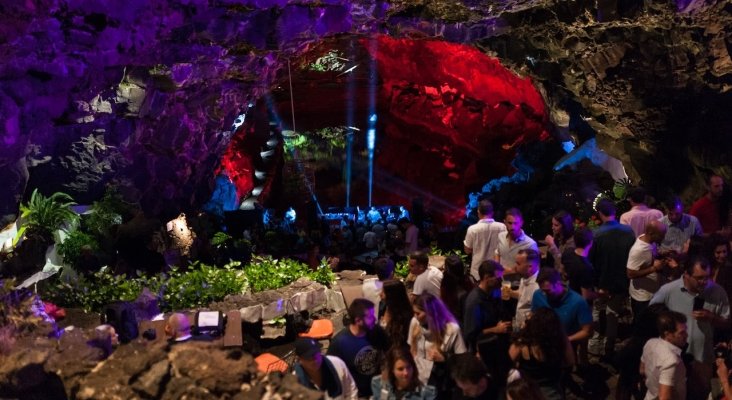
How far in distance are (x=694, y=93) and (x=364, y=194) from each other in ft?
59.8

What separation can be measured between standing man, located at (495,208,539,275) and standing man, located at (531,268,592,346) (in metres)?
1.33

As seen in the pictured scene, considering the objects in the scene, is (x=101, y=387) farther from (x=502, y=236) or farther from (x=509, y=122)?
(x=509, y=122)

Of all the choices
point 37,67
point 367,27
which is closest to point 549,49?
point 367,27

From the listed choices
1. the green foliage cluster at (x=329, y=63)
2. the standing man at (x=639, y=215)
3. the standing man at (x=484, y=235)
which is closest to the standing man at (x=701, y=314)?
the standing man at (x=639, y=215)

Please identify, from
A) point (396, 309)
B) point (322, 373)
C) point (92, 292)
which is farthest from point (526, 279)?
point (92, 292)

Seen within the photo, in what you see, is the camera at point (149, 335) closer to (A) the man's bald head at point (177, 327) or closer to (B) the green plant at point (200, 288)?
(A) the man's bald head at point (177, 327)

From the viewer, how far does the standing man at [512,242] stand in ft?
21.0

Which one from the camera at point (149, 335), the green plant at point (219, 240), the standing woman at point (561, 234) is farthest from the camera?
the green plant at point (219, 240)

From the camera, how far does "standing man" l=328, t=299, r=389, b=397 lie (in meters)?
4.40

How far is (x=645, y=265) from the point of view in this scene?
19.5 feet

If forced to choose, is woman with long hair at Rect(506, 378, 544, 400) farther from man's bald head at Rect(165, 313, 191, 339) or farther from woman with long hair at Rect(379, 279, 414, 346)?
man's bald head at Rect(165, 313, 191, 339)

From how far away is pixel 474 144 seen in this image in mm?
22391

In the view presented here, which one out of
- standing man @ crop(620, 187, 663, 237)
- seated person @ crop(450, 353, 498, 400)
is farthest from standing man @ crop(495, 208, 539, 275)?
seated person @ crop(450, 353, 498, 400)

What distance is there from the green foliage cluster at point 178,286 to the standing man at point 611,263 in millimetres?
4355
